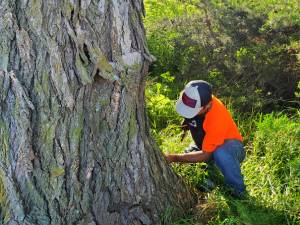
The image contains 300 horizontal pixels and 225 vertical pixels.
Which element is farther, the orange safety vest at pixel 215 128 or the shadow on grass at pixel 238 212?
the orange safety vest at pixel 215 128

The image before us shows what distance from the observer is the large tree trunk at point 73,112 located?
93.5 inches

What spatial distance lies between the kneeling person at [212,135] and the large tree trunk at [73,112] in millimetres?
644

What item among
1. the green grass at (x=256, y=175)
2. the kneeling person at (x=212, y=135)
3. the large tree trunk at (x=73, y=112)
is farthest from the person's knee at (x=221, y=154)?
the large tree trunk at (x=73, y=112)

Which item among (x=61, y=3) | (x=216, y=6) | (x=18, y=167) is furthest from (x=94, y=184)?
(x=216, y=6)

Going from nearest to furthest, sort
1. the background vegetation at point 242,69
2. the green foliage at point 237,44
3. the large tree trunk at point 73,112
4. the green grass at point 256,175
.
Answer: the large tree trunk at point 73,112 < the green grass at point 256,175 < the background vegetation at point 242,69 < the green foliage at point 237,44

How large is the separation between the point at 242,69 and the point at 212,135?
2199 mm

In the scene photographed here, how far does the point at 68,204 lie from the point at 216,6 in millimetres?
3523

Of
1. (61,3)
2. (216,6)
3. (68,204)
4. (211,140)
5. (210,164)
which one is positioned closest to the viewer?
(61,3)

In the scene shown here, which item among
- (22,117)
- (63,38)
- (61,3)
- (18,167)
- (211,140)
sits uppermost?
(61,3)

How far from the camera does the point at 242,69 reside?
5.57 metres

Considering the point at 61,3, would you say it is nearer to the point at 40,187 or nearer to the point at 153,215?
the point at 40,187

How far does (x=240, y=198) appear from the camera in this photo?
3615 millimetres

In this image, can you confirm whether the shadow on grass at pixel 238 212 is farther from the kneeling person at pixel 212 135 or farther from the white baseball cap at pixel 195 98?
the white baseball cap at pixel 195 98

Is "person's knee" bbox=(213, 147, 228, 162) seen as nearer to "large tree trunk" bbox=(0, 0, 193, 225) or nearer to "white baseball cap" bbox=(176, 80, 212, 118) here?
"white baseball cap" bbox=(176, 80, 212, 118)
